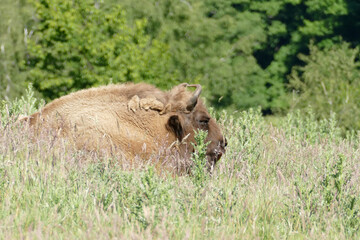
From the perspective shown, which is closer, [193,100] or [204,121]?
[193,100]

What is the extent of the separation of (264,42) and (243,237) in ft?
141

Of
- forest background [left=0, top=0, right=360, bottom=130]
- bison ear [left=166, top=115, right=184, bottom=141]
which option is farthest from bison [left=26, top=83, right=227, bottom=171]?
forest background [left=0, top=0, right=360, bottom=130]

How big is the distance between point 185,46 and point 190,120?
34.2 metres

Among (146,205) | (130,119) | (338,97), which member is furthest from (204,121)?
(338,97)

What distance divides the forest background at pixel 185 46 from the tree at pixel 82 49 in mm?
58

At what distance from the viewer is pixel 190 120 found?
8664 mm

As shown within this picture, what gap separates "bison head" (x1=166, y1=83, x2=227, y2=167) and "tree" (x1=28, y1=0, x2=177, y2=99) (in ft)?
80.5

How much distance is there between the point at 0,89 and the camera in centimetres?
4088

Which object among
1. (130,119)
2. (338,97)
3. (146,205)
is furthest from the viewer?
(338,97)

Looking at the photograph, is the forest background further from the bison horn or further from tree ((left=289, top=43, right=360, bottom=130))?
the bison horn

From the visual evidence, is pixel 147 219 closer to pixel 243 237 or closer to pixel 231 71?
pixel 243 237

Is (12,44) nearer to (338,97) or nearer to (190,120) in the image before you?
(338,97)

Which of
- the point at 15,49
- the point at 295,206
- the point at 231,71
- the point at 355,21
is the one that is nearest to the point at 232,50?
the point at 231,71

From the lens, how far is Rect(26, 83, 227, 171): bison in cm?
780
